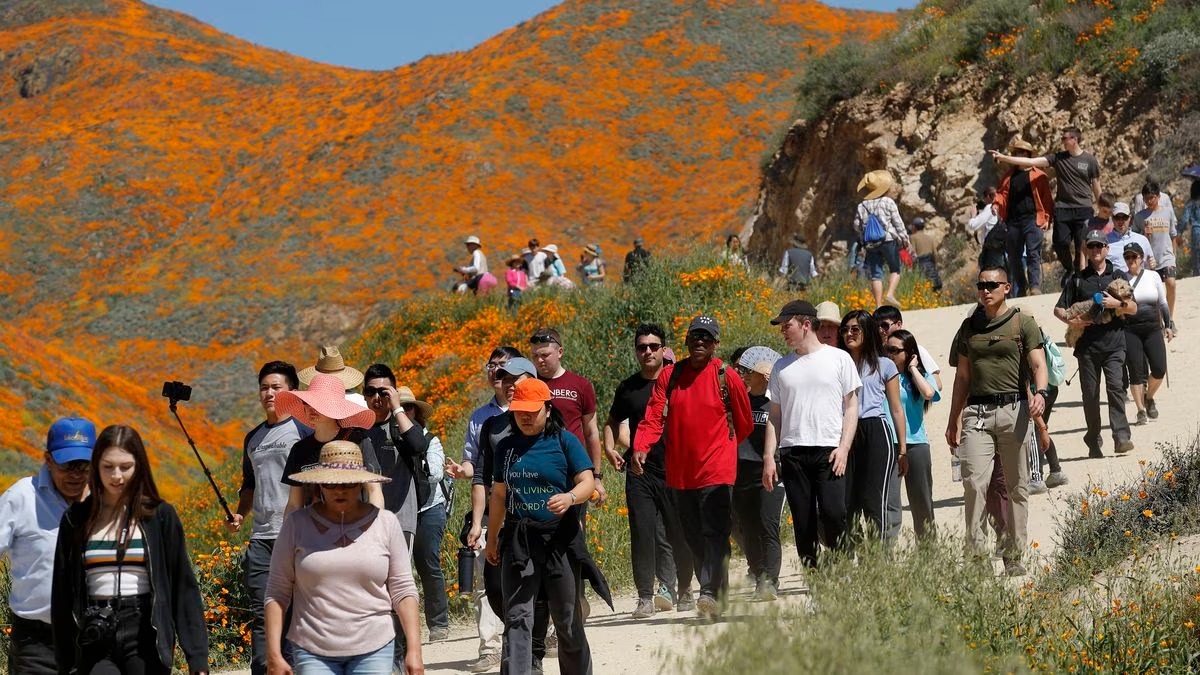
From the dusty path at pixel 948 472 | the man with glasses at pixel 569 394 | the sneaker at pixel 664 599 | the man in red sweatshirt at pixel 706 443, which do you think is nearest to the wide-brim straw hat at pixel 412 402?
the man with glasses at pixel 569 394

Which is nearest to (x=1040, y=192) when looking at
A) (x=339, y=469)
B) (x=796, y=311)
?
(x=796, y=311)

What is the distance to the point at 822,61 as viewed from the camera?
2964 centimetres

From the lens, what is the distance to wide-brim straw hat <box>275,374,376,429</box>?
21.5ft

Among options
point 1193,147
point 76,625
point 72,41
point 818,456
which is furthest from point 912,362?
point 72,41

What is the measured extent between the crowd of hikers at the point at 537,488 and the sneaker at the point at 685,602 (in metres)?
0.01

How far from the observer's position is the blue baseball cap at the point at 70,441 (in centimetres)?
559

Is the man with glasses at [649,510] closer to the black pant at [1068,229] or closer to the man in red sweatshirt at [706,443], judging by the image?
the man in red sweatshirt at [706,443]

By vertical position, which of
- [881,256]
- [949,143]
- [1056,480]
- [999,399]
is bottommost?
[1056,480]

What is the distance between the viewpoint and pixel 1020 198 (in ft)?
55.3

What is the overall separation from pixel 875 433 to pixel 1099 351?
4.10m

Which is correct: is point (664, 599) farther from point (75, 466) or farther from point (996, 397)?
point (75, 466)

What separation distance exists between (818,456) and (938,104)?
767 inches

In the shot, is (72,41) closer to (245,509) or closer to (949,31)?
(949,31)

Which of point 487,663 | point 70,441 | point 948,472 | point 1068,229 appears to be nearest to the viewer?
point 70,441
